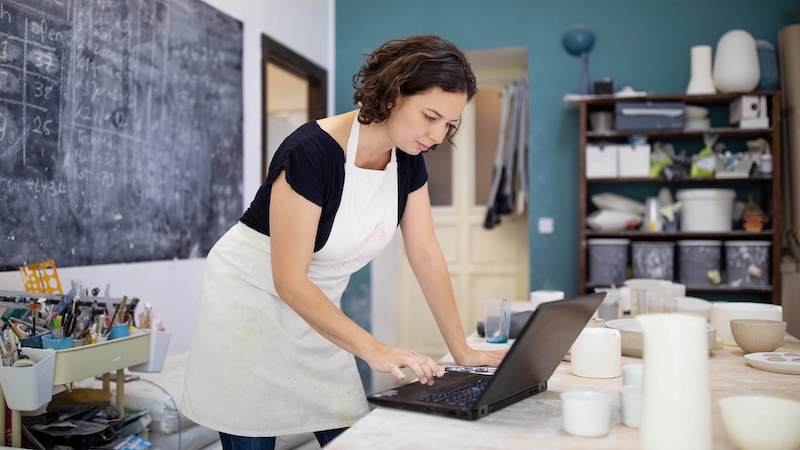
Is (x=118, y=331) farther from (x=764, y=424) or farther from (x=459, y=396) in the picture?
(x=764, y=424)

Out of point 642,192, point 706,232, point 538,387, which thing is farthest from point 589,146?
point 538,387

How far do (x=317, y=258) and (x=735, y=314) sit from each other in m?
1.13

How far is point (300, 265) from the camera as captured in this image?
129cm

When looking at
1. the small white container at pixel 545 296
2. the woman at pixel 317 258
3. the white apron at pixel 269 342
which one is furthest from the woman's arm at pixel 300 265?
the small white container at pixel 545 296

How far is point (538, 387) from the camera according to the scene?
1258 millimetres

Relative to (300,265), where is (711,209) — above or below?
above

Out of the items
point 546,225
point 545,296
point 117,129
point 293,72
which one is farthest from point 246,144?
point 545,296

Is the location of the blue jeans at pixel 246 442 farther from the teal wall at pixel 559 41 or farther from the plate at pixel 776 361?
the teal wall at pixel 559 41

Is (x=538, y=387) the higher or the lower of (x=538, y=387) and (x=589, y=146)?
the lower

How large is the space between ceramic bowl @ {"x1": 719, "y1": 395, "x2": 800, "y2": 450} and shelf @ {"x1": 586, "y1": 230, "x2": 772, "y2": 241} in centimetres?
346

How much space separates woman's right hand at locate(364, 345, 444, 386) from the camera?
1.18 meters

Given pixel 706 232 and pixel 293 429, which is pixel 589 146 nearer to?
pixel 706 232

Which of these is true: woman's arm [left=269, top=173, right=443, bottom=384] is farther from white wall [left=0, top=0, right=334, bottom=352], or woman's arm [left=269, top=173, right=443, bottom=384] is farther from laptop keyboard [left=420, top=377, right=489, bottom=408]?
white wall [left=0, top=0, right=334, bottom=352]

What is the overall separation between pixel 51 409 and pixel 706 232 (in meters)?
3.45
